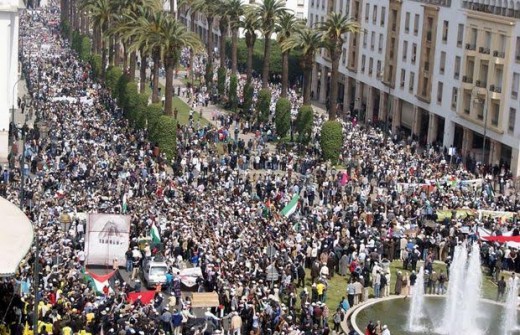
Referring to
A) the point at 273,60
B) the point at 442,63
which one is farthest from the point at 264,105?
the point at 273,60

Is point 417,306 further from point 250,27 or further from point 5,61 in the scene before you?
point 250,27

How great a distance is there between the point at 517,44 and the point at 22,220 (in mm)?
53147

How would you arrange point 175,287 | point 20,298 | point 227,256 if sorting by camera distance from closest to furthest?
point 20,298, point 175,287, point 227,256

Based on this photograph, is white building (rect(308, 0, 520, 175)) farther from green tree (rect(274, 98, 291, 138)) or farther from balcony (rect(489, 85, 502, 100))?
green tree (rect(274, 98, 291, 138))

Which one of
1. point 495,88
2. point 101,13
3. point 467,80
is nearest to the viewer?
point 495,88

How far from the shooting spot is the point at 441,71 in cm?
9462

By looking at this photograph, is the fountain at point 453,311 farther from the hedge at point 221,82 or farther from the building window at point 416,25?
the hedge at point 221,82

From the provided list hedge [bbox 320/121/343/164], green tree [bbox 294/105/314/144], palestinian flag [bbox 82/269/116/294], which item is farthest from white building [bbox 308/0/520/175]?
palestinian flag [bbox 82/269/116/294]

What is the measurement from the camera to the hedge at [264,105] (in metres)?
97.4

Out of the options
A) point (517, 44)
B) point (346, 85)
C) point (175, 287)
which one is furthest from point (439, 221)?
point (346, 85)

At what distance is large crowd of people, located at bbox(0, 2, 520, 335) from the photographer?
147 feet

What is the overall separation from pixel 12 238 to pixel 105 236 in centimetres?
1632

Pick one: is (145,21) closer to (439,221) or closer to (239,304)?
(439,221)

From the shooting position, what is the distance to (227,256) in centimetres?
5228
